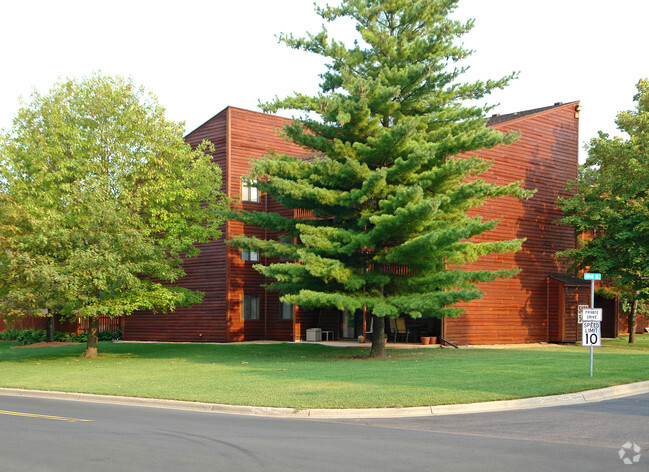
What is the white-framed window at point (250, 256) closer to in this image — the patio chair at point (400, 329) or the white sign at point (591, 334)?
the patio chair at point (400, 329)

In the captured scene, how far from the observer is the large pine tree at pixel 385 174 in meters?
22.0

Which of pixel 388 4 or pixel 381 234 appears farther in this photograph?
pixel 388 4

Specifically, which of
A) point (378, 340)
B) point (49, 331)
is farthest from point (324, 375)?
point (49, 331)

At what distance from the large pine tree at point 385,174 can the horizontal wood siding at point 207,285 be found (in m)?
9.12

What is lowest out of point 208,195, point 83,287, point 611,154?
point 83,287

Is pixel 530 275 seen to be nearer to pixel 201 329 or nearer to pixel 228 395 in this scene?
pixel 201 329

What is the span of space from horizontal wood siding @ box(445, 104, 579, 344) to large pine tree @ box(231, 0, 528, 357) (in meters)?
7.21

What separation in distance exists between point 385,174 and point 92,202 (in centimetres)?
1059

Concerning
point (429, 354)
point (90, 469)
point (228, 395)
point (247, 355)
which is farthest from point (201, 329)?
point (90, 469)

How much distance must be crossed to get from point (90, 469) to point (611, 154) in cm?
2970

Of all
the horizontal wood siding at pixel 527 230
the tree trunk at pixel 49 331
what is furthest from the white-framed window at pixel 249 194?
the tree trunk at pixel 49 331

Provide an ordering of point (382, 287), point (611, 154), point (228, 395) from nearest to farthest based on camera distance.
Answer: point (228, 395) → point (382, 287) → point (611, 154)

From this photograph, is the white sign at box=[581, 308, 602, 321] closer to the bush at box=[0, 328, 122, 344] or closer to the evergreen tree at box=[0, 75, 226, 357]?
the evergreen tree at box=[0, 75, 226, 357]

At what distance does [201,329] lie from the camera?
34.5 m
